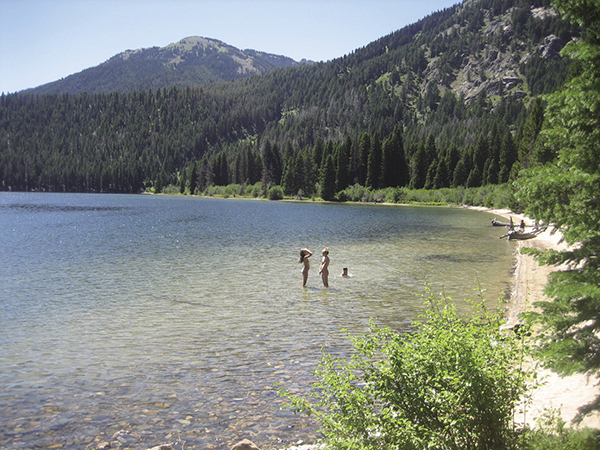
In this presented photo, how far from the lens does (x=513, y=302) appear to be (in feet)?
65.8

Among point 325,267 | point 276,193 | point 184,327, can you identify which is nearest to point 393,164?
point 276,193

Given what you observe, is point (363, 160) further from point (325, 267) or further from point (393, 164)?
point (325, 267)

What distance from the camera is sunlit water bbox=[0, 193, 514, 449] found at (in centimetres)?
996

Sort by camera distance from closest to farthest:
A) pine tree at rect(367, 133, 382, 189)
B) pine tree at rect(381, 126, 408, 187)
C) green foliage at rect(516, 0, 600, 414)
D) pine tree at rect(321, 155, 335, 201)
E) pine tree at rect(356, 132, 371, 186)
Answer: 1. green foliage at rect(516, 0, 600, 414)
2. pine tree at rect(381, 126, 408, 187)
3. pine tree at rect(321, 155, 335, 201)
4. pine tree at rect(367, 133, 382, 189)
5. pine tree at rect(356, 132, 371, 186)

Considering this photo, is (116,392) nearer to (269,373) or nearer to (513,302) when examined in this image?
(269,373)

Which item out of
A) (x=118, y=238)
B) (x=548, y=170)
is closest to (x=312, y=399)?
(x=548, y=170)

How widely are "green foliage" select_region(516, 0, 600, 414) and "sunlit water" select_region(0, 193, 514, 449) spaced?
5211mm

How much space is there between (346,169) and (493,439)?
144883mm

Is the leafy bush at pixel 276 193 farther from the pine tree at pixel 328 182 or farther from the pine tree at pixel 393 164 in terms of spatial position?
the pine tree at pixel 393 164

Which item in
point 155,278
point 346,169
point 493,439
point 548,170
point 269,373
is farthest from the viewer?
point 346,169

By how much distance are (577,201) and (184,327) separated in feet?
45.7

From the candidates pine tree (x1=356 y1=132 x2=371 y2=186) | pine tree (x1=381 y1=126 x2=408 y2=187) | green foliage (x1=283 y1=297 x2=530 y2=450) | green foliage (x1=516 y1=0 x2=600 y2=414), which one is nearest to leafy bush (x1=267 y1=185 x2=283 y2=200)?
pine tree (x1=356 y1=132 x2=371 y2=186)

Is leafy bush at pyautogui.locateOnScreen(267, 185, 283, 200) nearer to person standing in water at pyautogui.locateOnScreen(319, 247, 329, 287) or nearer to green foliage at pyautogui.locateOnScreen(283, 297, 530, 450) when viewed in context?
person standing in water at pyautogui.locateOnScreen(319, 247, 329, 287)

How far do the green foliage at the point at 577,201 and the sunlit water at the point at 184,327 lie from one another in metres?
5.21
